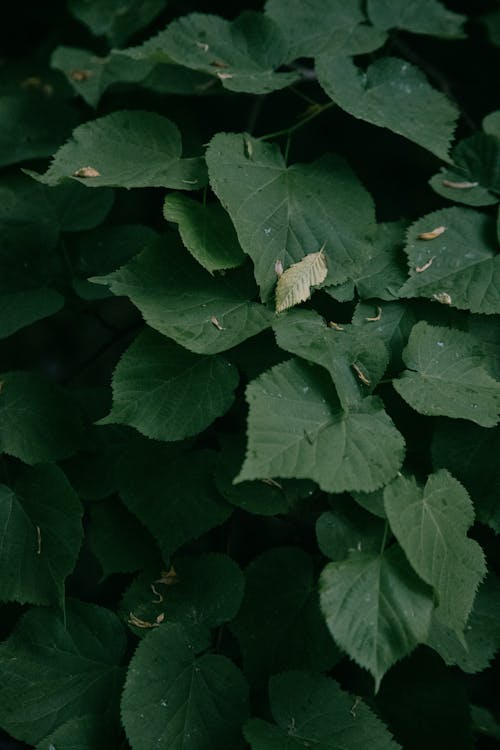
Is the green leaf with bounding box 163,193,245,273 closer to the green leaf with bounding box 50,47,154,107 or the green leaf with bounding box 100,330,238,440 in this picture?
the green leaf with bounding box 100,330,238,440

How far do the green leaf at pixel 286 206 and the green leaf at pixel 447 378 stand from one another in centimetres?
23

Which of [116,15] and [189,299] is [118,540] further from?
[116,15]

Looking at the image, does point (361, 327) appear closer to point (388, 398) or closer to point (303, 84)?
point (388, 398)

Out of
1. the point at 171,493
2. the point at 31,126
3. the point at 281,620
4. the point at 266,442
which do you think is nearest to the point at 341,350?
the point at 266,442

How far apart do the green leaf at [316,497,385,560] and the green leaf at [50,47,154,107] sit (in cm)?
131

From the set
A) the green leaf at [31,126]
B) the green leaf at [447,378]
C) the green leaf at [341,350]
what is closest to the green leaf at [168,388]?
the green leaf at [341,350]

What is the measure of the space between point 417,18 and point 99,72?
0.93 meters

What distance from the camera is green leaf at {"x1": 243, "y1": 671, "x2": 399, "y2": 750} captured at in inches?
58.4

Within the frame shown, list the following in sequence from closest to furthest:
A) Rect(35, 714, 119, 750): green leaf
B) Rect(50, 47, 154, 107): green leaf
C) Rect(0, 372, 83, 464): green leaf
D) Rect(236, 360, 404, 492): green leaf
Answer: Rect(236, 360, 404, 492): green leaf → Rect(35, 714, 119, 750): green leaf → Rect(0, 372, 83, 464): green leaf → Rect(50, 47, 154, 107): green leaf

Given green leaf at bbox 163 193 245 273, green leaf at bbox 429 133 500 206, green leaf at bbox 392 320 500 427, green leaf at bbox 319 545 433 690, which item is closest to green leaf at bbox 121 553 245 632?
green leaf at bbox 319 545 433 690

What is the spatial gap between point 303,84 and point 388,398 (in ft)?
4.50

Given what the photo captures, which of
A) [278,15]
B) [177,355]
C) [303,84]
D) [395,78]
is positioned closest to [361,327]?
[177,355]

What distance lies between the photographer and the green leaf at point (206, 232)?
1.61 m

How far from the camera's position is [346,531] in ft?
5.27
